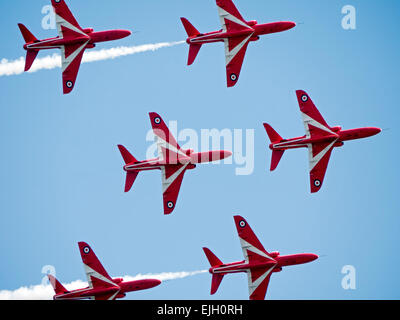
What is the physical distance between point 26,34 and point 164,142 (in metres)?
13.5

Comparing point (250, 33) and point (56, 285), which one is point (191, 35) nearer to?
point (250, 33)

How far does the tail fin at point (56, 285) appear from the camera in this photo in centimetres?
6488

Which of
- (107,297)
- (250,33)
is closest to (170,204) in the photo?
(107,297)

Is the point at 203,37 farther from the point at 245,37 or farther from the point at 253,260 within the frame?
the point at 253,260

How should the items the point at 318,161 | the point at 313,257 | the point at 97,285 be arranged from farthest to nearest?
the point at 318,161 → the point at 313,257 → the point at 97,285

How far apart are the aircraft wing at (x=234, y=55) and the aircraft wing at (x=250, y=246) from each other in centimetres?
1205

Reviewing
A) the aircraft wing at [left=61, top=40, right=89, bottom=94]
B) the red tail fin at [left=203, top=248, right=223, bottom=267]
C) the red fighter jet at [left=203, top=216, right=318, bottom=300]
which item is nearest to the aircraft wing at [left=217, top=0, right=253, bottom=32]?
the aircraft wing at [left=61, top=40, right=89, bottom=94]

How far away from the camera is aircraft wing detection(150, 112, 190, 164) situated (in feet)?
225

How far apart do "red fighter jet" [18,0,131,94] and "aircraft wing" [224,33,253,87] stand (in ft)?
25.8

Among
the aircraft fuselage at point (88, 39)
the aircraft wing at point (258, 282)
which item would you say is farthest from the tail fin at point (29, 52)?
the aircraft wing at point (258, 282)

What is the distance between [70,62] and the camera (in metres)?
71.4

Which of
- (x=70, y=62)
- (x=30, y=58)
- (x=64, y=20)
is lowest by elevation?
(x=70, y=62)
